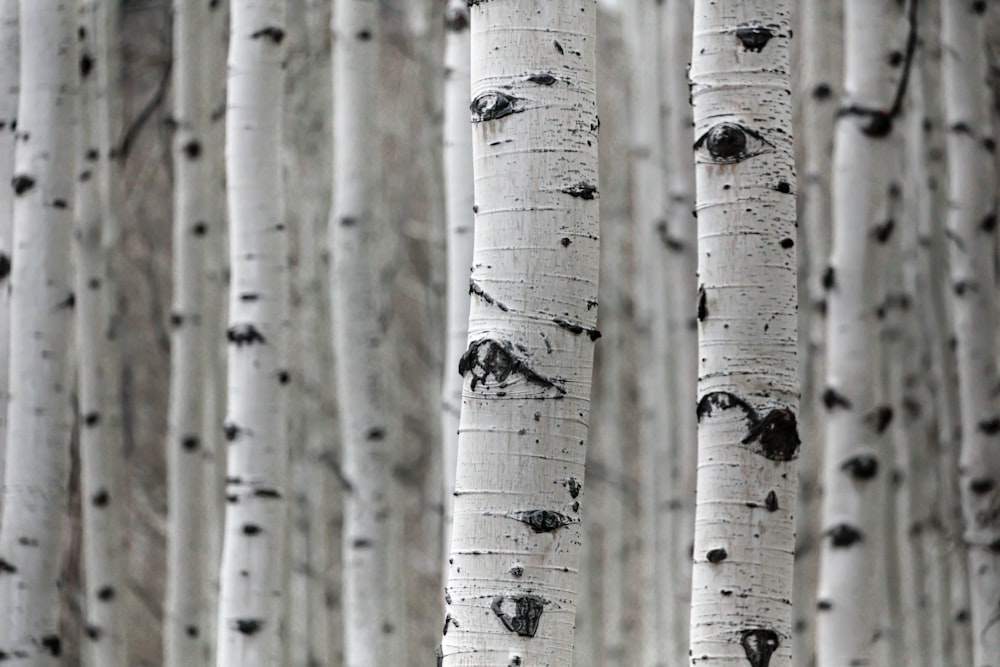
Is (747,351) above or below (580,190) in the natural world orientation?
below

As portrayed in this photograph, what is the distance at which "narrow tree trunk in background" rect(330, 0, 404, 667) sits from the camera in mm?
4094

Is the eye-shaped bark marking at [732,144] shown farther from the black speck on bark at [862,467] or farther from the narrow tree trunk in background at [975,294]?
the narrow tree trunk in background at [975,294]

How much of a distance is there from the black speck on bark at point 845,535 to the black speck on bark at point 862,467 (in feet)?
0.53

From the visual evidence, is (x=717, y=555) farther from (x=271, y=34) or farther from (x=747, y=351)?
(x=271, y=34)

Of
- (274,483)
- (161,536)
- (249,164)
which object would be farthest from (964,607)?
(161,536)

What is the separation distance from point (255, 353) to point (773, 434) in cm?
153

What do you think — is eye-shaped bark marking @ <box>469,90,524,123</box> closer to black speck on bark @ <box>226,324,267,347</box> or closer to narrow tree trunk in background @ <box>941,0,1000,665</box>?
black speck on bark @ <box>226,324,267,347</box>

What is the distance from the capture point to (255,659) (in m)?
2.95

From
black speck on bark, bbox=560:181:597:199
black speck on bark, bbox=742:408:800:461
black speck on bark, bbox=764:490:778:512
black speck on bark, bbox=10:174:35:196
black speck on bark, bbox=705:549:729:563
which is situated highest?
black speck on bark, bbox=10:174:35:196

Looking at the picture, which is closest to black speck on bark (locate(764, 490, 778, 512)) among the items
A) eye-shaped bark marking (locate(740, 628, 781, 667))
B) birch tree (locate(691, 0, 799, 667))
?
birch tree (locate(691, 0, 799, 667))

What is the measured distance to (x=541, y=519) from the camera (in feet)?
4.93

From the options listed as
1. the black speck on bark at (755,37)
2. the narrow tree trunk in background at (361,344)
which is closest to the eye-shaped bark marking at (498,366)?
the black speck on bark at (755,37)

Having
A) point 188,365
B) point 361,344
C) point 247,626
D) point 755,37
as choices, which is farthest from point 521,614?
point 188,365

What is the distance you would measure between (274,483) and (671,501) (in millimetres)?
3277
